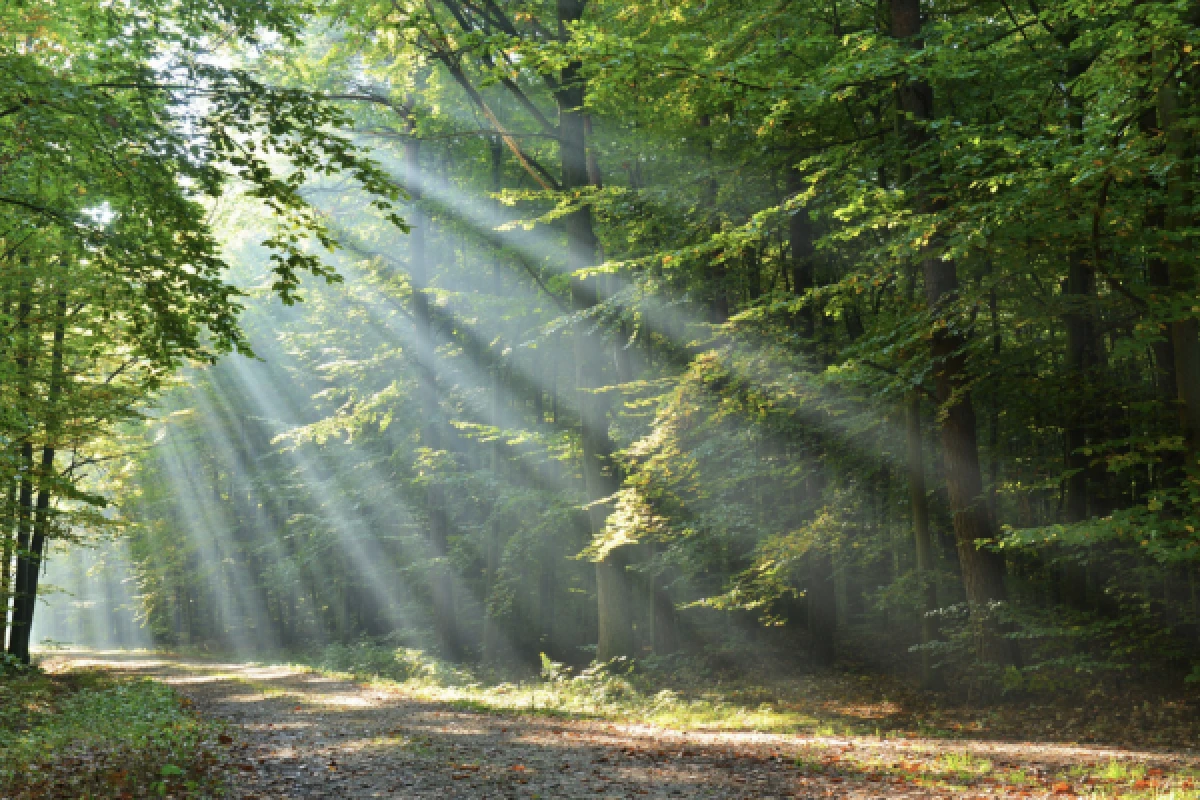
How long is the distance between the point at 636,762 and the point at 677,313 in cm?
834

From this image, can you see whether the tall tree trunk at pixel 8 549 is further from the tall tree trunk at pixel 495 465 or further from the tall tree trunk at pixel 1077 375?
the tall tree trunk at pixel 1077 375

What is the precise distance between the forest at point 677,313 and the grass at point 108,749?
0.18 metres

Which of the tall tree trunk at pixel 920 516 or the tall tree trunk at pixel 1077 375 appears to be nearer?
the tall tree trunk at pixel 1077 375

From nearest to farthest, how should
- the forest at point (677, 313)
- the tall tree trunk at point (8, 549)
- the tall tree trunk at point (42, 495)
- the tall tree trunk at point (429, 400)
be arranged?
the forest at point (677, 313), the tall tree trunk at point (42, 495), the tall tree trunk at point (8, 549), the tall tree trunk at point (429, 400)

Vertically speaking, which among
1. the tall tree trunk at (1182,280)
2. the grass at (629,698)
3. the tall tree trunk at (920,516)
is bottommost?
the grass at (629,698)

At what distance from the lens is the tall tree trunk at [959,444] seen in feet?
34.5

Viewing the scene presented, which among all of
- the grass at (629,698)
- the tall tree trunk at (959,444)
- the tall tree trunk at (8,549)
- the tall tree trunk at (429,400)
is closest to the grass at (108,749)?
the tall tree trunk at (8,549)

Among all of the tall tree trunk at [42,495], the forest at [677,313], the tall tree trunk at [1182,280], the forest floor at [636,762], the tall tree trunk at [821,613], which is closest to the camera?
the forest floor at [636,762]

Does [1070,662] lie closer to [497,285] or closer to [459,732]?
[459,732]

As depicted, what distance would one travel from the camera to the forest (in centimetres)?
783

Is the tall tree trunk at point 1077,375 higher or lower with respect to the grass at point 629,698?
higher

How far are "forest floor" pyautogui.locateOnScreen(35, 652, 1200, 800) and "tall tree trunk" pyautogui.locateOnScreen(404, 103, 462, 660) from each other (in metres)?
10.6

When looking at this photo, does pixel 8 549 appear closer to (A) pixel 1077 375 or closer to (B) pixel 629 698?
(B) pixel 629 698

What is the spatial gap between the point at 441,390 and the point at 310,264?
581 inches
